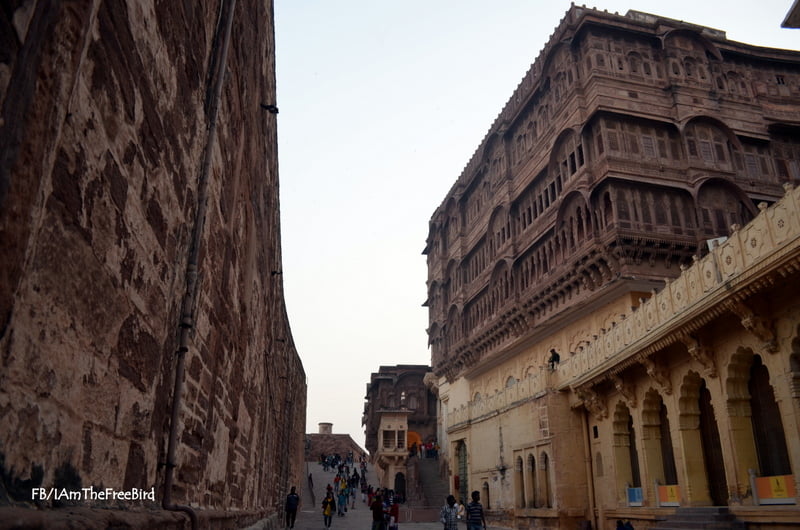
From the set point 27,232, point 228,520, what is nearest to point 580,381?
point 228,520

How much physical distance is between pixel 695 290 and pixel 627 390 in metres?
4.26

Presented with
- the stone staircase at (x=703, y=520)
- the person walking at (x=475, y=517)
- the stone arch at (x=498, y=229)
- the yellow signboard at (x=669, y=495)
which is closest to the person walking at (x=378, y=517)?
the person walking at (x=475, y=517)

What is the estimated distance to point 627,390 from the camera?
14.5m

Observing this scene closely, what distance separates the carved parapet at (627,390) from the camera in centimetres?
1448

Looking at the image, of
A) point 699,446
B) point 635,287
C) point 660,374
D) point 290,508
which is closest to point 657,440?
point 699,446

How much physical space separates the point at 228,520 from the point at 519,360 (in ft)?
75.8

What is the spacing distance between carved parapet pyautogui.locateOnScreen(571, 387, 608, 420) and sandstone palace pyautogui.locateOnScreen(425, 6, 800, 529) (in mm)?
54

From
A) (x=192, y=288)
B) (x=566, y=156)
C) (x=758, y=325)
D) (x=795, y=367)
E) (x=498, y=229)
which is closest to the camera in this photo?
(x=192, y=288)

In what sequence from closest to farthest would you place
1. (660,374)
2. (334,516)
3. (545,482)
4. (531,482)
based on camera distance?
(660,374)
(545,482)
(531,482)
(334,516)

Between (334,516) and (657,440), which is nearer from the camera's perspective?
(657,440)

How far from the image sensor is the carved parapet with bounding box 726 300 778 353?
32.4ft

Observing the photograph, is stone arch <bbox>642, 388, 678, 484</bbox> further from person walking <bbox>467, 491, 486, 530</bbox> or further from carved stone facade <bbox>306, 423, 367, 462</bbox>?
carved stone facade <bbox>306, 423, 367, 462</bbox>

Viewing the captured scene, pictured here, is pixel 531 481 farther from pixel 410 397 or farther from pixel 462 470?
pixel 410 397

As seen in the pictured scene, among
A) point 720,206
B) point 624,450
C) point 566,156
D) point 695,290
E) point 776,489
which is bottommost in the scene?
point 776,489
